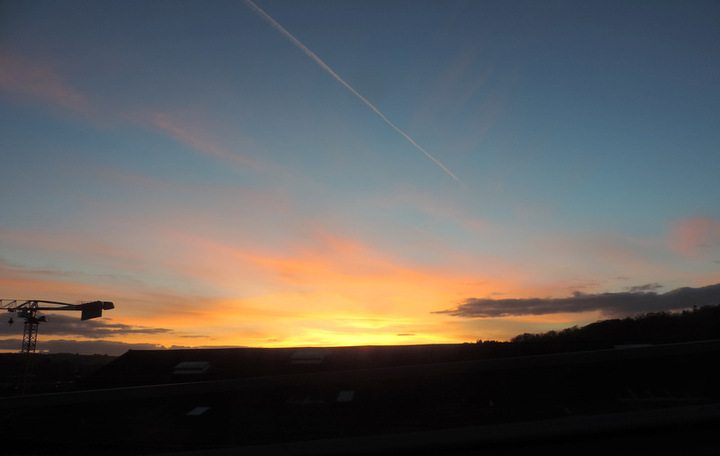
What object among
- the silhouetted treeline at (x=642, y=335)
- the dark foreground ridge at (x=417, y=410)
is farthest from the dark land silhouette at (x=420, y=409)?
the silhouetted treeline at (x=642, y=335)

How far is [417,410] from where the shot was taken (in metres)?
2.85

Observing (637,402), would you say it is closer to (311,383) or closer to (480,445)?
(480,445)

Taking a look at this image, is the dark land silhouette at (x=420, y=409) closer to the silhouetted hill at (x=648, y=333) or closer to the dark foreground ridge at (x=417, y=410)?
the dark foreground ridge at (x=417, y=410)

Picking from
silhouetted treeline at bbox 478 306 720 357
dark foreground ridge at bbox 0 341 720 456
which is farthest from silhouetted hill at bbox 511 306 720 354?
dark foreground ridge at bbox 0 341 720 456

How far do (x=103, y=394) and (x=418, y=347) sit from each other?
518cm

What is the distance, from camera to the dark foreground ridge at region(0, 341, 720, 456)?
132 cm

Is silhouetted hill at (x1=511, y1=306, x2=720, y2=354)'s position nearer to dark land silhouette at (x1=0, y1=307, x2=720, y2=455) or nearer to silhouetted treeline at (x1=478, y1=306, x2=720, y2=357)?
silhouetted treeline at (x1=478, y1=306, x2=720, y2=357)

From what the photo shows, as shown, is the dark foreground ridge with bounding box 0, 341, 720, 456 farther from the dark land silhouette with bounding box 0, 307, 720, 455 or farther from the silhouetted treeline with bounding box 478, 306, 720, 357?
the silhouetted treeline with bounding box 478, 306, 720, 357

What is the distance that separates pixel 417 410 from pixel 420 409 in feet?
0.18

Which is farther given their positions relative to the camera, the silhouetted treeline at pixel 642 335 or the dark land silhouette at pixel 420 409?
the silhouetted treeline at pixel 642 335

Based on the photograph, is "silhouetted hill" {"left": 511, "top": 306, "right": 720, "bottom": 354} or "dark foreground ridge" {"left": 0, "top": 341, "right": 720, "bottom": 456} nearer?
"dark foreground ridge" {"left": 0, "top": 341, "right": 720, "bottom": 456}

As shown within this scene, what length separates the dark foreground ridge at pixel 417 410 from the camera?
132cm

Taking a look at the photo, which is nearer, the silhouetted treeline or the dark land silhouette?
the dark land silhouette

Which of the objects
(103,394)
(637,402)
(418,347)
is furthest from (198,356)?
(637,402)
